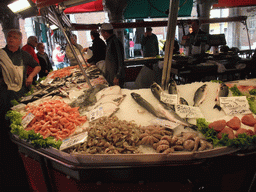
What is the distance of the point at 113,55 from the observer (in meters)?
3.86

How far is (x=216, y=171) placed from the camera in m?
1.35

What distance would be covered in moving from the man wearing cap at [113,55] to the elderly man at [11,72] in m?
1.57

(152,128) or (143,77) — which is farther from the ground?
→ (143,77)

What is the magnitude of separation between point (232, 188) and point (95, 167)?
1.06 meters

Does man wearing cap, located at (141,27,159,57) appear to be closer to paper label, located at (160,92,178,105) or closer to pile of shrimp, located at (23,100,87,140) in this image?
paper label, located at (160,92,178,105)

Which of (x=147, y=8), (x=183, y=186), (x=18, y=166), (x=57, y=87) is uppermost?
(x=147, y=8)

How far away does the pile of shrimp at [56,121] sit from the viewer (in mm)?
1730

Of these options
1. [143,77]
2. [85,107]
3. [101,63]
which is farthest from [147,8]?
[85,107]

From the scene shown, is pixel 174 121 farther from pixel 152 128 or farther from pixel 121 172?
pixel 121 172

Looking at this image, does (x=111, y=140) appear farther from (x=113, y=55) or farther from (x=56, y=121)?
(x=113, y=55)

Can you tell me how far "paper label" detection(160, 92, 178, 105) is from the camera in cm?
200

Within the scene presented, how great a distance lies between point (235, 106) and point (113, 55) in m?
2.56

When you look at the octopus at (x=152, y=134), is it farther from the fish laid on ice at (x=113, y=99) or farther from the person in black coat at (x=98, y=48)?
the person in black coat at (x=98, y=48)

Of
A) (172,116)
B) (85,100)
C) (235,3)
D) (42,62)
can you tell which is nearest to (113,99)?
(85,100)
